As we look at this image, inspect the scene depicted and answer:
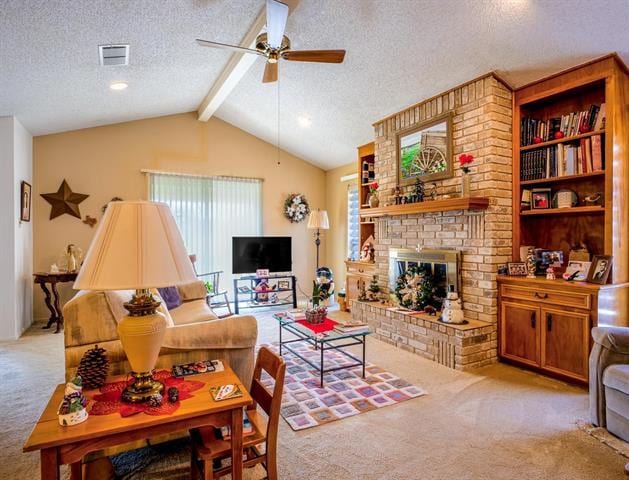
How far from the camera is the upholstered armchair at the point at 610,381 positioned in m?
2.16

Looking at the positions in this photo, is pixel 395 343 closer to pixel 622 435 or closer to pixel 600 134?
pixel 622 435

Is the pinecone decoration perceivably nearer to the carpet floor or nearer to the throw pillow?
the carpet floor

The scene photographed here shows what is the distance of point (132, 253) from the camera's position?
1.35 meters

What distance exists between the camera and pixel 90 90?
4.14 m

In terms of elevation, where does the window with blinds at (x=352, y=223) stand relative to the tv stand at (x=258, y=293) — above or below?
above

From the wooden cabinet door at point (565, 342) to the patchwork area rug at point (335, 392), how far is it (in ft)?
3.98

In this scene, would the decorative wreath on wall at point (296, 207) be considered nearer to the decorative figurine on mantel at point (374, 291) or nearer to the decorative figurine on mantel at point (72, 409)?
the decorative figurine on mantel at point (374, 291)

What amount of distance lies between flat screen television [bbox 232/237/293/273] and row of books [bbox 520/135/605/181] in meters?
3.87

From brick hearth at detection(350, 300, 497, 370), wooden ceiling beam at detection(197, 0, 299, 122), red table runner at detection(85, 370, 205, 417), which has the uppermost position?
wooden ceiling beam at detection(197, 0, 299, 122)

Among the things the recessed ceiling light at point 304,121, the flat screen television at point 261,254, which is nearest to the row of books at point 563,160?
the recessed ceiling light at point 304,121

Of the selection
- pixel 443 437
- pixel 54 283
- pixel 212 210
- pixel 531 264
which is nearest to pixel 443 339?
pixel 531 264

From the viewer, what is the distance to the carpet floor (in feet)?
6.40

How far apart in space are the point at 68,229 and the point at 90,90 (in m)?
2.24

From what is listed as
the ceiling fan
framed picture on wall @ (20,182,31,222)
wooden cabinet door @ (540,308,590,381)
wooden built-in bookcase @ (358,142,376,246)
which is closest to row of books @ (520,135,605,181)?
wooden cabinet door @ (540,308,590,381)
